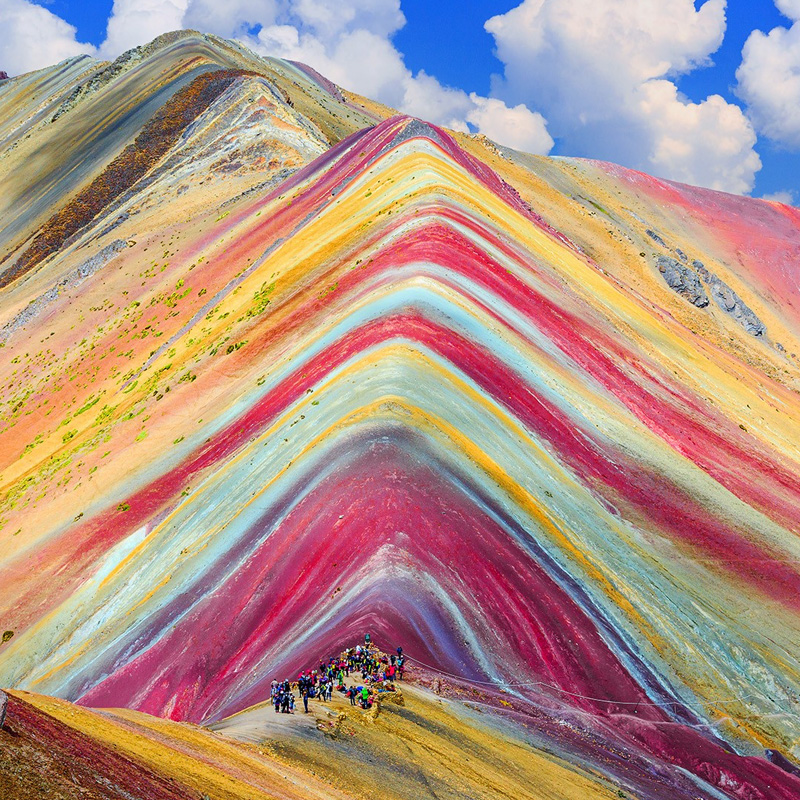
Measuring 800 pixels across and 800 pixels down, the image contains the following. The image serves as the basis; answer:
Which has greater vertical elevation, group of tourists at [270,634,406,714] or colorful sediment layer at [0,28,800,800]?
colorful sediment layer at [0,28,800,800]

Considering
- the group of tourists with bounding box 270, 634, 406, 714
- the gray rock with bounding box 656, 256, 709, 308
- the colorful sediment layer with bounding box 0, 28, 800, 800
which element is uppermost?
the gray rock with bounding box 656, 256, 709, 308

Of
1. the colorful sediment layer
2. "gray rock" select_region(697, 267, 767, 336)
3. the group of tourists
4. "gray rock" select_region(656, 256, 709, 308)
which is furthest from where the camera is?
"gray rock" select_region(697, 267, 767, 336)

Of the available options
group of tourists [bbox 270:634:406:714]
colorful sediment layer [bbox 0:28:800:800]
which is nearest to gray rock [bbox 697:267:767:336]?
colorful sediment layer [bbox 0:28:800:800]

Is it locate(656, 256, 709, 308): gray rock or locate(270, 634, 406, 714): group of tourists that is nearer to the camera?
locate(270, 634, 406, 714): group of tourists

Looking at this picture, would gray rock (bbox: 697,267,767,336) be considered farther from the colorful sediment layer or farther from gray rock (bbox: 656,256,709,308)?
the colorful sediment layer

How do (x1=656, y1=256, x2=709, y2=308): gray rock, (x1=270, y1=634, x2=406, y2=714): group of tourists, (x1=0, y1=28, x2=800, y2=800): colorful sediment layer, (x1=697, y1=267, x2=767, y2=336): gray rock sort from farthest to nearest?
(x1=697, y1=267, x2=767, y2=336): gray rock → (x1=656, y1=256, x2=709, y2=308): gray rock → (x1=0, y1=28, x2=800, y2=800): colorful sediment layer → (x1=270, y1=634, x2=406, y2=714): group of tourists

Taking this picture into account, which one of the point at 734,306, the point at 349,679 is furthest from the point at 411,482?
the point at 734,306

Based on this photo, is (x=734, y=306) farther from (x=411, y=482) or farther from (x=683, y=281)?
(x=411, y=482)

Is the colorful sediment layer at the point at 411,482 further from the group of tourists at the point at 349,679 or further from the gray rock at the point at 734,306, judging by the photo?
the gray rock at the point at 734,306
